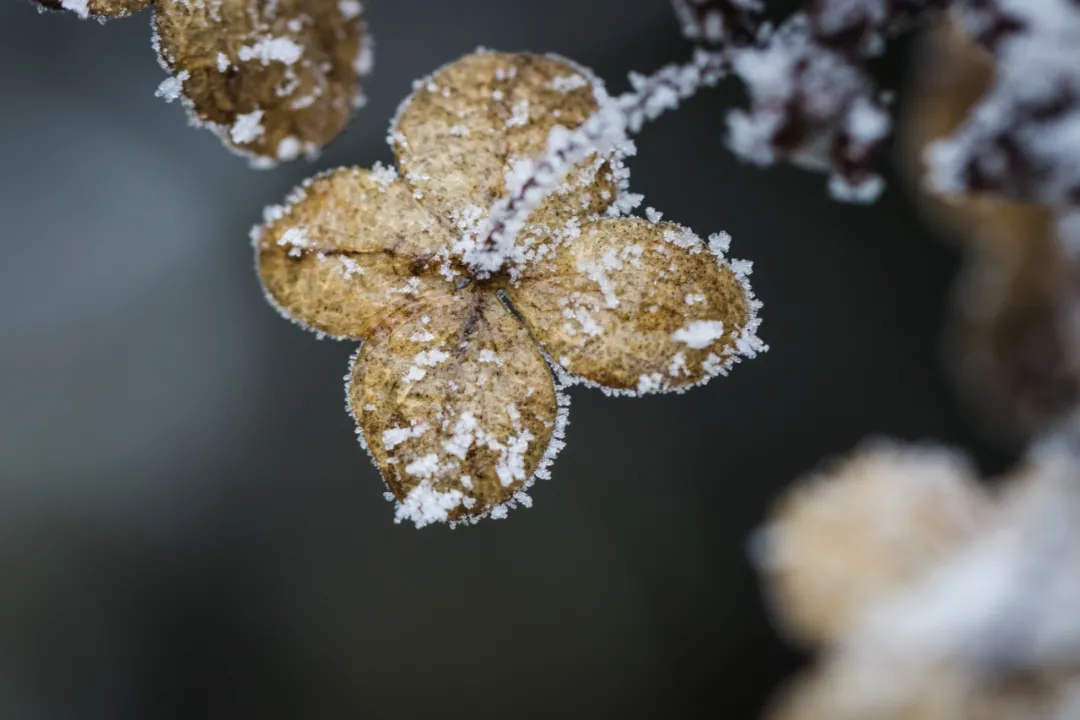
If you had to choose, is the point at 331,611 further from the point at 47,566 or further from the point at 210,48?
the point at 210,48

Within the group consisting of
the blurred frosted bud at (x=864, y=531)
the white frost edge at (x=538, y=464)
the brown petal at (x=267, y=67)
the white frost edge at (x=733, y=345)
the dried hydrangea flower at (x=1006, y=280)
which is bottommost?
the white frost edge at (x=538, y=464)

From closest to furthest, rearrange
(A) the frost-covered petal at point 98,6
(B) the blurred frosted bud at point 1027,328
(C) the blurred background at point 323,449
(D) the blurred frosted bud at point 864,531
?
(A) the frost-covered petal at point 98,6 → (B) the blurred frosted bud at point 1027,328 → (D) the blurred frosted bud at point 864,531 → (C) the blurred background at point 323,449

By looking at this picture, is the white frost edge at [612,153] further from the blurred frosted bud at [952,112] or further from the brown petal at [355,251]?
the blurred frosted bud at [952,112]

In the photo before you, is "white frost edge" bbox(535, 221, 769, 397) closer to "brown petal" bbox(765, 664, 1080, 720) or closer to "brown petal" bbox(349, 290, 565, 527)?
"brown petal" bbox(349, 290, 565, 527)

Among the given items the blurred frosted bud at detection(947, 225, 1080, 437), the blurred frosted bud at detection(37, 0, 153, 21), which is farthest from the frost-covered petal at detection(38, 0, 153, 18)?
the blurred frosted bud at detection(947, 225, 1080, 437)

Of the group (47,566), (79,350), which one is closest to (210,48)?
(79,350)

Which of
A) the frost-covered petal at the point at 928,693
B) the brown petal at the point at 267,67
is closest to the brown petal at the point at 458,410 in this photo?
the brown petal at the point at 267,67

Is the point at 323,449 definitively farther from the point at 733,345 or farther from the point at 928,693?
the point at 733,345
